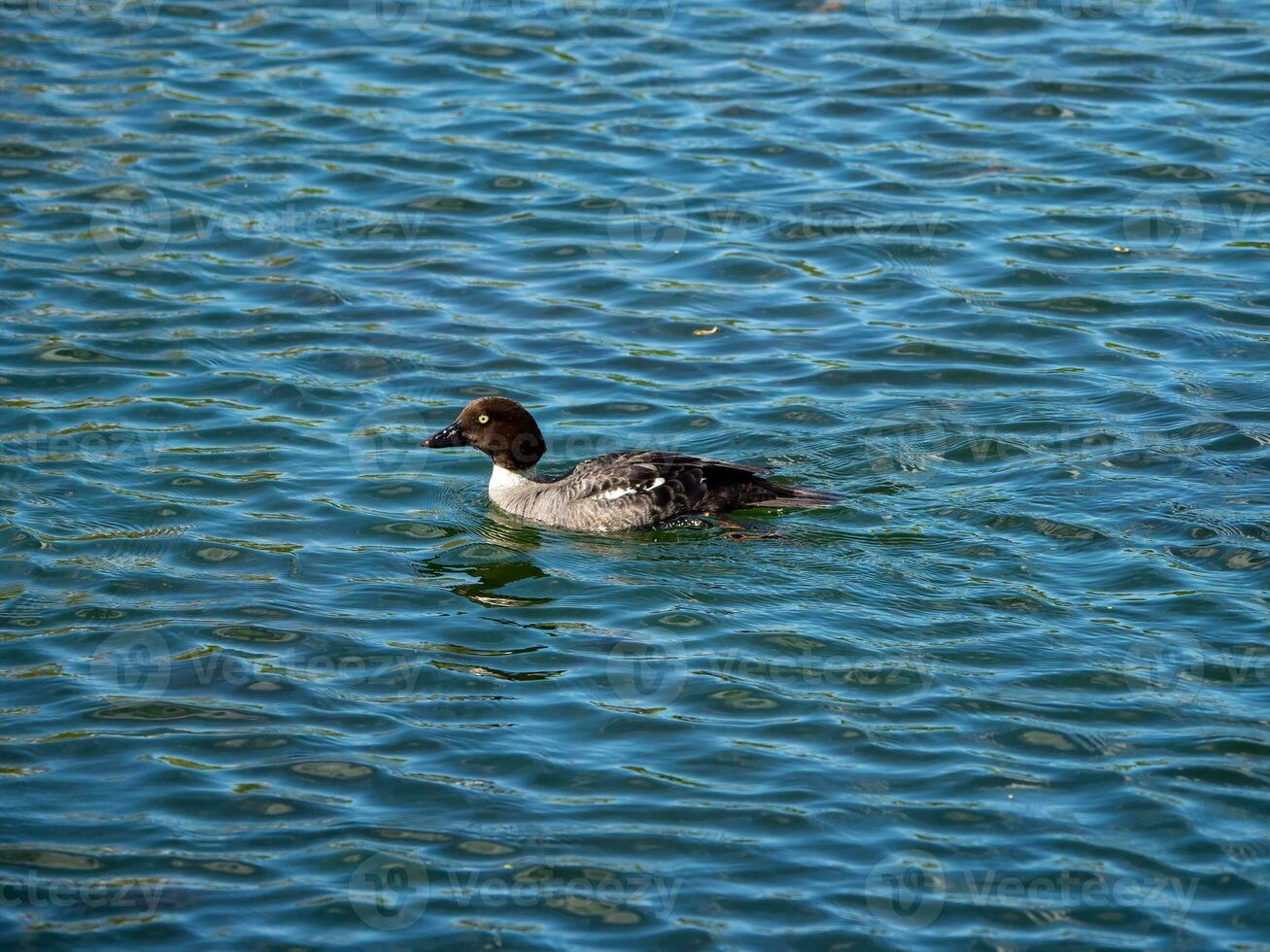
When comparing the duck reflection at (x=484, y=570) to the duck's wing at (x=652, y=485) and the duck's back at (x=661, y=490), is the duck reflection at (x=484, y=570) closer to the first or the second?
the duck's back at (x=661, y=490)

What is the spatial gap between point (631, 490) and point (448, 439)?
1.46 m

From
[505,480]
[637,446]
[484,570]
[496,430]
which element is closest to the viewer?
[484,570]

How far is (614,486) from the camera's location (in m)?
11.2

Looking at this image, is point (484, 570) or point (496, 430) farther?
point (496, 430)

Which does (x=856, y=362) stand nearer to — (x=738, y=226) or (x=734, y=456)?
(x=734, y=456)

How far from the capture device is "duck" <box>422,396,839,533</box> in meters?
11.2

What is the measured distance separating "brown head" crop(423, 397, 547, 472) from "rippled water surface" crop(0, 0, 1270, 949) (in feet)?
1.70

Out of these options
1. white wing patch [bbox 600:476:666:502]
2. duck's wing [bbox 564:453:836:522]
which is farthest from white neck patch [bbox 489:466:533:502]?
white wing patch [bbox 600:476:666:502]

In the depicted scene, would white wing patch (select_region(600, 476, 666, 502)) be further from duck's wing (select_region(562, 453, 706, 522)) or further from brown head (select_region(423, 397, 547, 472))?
brown head (select_region(423, 397, 547, 472))

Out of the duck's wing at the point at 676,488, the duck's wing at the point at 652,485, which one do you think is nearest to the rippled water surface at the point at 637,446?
the duck's wing at the point at 676,488

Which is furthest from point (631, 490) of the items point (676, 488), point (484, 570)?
point (484, 570)

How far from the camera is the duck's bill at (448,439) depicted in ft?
38.7

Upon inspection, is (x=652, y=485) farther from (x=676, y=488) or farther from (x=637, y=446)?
(x=637, y=446)

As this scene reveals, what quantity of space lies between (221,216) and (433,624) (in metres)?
7.23
